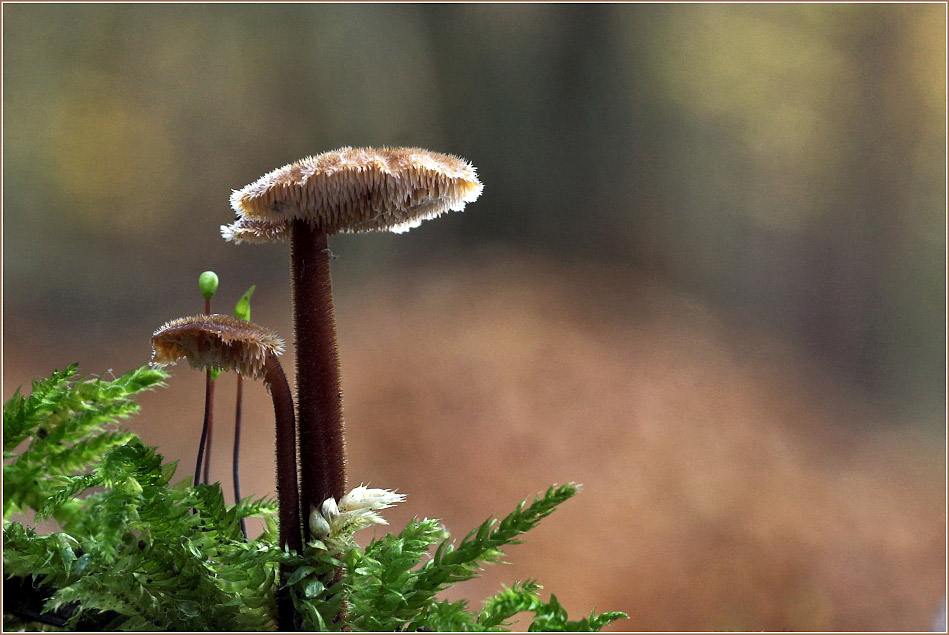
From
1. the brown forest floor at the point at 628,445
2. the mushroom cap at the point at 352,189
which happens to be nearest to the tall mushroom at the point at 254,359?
the mushroom cap at the point at 352,189

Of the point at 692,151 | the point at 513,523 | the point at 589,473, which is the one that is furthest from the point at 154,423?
the point at 692,151

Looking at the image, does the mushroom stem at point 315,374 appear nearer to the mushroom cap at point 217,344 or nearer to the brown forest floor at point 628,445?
the mushroom cap at point 217,344

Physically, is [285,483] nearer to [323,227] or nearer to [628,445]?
[323,227]

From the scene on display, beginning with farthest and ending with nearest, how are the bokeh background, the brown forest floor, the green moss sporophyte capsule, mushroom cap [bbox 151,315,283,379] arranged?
the bokeh background
the brown forest floor
the green moss sporophyte capsule
mushroom cap [bbox 151,315,283,379]

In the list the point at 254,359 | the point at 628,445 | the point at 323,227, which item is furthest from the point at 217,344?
the point at 628,445

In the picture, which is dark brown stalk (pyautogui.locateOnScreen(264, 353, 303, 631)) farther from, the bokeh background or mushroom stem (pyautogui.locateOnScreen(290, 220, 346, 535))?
the bokeh background

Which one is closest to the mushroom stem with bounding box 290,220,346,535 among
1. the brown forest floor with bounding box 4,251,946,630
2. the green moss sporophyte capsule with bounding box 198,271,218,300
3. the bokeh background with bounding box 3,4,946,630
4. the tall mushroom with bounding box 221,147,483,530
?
the tall mushroom with bounding box 221,147,483,530
